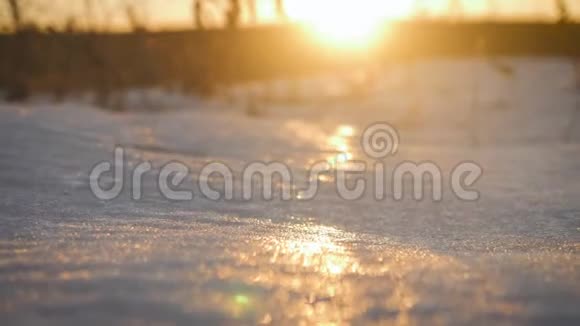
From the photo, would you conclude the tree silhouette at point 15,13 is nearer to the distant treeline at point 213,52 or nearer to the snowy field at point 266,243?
the distant treeline at point 213,52

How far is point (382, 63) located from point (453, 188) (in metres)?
7.29


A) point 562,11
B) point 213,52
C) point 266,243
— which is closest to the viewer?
point 266,243

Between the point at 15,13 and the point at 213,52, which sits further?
the point at 213,52

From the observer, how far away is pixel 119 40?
23.9 ft

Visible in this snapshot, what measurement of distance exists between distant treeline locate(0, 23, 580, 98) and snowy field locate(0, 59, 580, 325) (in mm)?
2726

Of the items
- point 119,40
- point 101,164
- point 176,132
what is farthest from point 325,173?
point 119,40

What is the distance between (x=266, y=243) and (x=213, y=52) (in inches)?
241

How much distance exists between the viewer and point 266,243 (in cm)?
103

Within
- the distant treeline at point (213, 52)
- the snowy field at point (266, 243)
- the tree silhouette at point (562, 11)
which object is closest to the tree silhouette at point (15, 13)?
the distant treeline at point (213, 52)

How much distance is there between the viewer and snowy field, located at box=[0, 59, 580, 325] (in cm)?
71

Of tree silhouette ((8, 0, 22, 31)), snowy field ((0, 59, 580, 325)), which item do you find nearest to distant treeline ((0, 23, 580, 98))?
tree silhouette ((8, 0, 22, 31))

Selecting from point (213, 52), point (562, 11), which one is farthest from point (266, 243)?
point (213, 52)

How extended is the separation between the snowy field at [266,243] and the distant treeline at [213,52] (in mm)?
2726

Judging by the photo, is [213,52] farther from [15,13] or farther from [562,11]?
[562,11]
